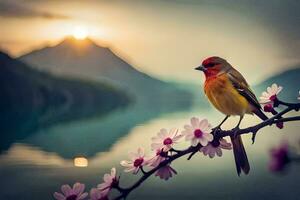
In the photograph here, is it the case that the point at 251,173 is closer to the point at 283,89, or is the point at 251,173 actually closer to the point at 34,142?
the point at 283,89

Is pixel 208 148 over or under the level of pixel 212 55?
under

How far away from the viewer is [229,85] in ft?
5.67

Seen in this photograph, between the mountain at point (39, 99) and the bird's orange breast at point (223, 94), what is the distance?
1.06 feet

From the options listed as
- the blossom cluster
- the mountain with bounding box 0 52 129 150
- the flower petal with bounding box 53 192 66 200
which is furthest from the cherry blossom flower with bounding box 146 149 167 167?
the flower petal with bounding box 53 192 66 200

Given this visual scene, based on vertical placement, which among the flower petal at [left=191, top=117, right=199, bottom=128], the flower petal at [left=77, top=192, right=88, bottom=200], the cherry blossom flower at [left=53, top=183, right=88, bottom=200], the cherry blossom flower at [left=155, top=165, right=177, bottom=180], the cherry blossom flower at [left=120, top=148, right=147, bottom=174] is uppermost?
the flower petal at [left=191, top=117, right=199, bottom=128]

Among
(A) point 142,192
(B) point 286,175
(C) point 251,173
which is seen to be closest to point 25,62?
(A) point 142,192

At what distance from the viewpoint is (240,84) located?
1.73 metres

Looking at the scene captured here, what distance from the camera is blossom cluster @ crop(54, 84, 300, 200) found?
1.70 metres

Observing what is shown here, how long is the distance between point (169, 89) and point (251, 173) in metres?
0.43

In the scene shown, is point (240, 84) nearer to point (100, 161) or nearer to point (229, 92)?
point (229, 92)

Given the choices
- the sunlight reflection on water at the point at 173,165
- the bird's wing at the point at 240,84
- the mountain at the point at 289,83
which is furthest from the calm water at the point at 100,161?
the mountain at the point at 289,83

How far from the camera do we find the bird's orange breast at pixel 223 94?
5.66ft

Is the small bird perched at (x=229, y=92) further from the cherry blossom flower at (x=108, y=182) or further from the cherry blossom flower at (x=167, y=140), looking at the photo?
the cherry blossom flower at (x=108, y=182)

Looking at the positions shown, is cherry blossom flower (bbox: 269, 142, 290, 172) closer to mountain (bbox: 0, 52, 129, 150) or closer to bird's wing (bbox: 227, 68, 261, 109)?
bird's wing (bbox: 227, 68, 261, 109)
